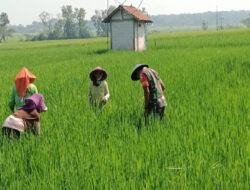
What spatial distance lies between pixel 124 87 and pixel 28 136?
3.51 m

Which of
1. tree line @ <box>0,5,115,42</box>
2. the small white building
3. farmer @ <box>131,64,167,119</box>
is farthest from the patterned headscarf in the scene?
tree line @ <box>0,5,115,42</box>

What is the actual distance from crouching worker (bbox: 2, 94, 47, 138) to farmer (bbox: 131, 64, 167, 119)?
4.36ft

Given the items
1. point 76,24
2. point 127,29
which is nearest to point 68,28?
point 76,24

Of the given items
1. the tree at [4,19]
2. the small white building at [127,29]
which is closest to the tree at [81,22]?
the tree at [4,19]

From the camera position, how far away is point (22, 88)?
3477 mm

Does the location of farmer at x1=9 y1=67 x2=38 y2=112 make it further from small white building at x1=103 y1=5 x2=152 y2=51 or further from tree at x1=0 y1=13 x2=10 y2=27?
tree at x1=0 y1=13 x2=10 y2=27

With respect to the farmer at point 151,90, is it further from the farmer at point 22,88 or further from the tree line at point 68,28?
the tree line at point 68,28

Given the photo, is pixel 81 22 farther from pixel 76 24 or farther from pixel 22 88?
pixel 22 88

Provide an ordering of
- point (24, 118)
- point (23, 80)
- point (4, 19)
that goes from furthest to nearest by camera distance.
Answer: point (4, 19) → point (23, 80) → point (24, 118)

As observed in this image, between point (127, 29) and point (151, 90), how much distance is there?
67.2 ft

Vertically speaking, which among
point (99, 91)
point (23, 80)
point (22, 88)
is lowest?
point (99, 91)

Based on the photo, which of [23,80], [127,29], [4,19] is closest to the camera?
[23,80]

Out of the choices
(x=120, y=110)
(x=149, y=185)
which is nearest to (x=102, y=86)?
(x=120, y=110)

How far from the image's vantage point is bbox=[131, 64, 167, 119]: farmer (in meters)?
3.66
